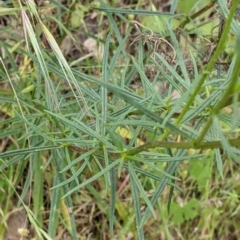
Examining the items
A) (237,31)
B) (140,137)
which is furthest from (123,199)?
(237,31)

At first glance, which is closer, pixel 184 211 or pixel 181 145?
pixel 181 145

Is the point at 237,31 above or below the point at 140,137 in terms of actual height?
above

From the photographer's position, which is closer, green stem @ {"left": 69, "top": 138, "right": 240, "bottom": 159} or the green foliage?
green stem @ {"left": 69, "top": 138, "right": 240, "bottom": 159}

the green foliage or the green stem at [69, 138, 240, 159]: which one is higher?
the green stem at [69, 138, 240, 159]

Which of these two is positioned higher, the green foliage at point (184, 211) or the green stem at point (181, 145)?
the green stem at point (181, 145)

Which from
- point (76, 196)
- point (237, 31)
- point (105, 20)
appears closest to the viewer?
point (237, 31)

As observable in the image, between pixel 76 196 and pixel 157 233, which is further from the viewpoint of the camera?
pixel 157 233

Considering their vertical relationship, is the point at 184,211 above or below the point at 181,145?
below

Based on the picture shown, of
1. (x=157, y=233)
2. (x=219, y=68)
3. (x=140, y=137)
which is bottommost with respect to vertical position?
(x=157, y=233)

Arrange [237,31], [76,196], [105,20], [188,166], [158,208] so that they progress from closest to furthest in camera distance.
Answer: [237,31]
[76,196]
[158,208]
[188,166]
[105,20]

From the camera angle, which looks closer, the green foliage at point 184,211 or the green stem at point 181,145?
the green stem at point 181,145

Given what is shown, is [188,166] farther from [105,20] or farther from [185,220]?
[105,20]
